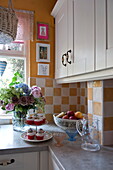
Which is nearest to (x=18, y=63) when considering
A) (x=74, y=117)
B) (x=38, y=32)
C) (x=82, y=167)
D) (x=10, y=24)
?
(x=38, y=32)

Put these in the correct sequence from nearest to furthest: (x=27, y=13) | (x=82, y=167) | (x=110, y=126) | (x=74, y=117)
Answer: (x=82, y=167) → (x=110, y=126) → (x=74, y=117) → (x=27, y=13)

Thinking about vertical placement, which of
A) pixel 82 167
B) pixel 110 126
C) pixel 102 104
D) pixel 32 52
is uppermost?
pixel 32 52

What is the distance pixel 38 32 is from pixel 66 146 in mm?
1318

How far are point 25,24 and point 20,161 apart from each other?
142cm

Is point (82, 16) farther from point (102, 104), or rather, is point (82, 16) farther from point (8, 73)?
point (8, 73)

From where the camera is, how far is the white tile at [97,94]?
1.18m

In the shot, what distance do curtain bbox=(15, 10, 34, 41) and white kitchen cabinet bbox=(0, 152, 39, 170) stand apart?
1.22m

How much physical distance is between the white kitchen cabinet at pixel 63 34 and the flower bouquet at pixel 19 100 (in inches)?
13.6

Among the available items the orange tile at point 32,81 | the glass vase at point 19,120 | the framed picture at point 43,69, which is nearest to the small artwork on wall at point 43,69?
the framed picture at point 43,69

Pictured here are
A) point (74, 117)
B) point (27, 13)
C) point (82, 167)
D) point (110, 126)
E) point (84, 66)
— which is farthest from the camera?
point (27, 13)

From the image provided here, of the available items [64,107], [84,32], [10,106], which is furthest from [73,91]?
[84,32]

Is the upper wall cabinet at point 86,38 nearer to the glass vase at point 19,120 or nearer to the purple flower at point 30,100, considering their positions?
the purple flower at point 30,100

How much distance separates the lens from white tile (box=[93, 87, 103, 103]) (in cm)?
118

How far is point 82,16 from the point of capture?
3.70 feet
